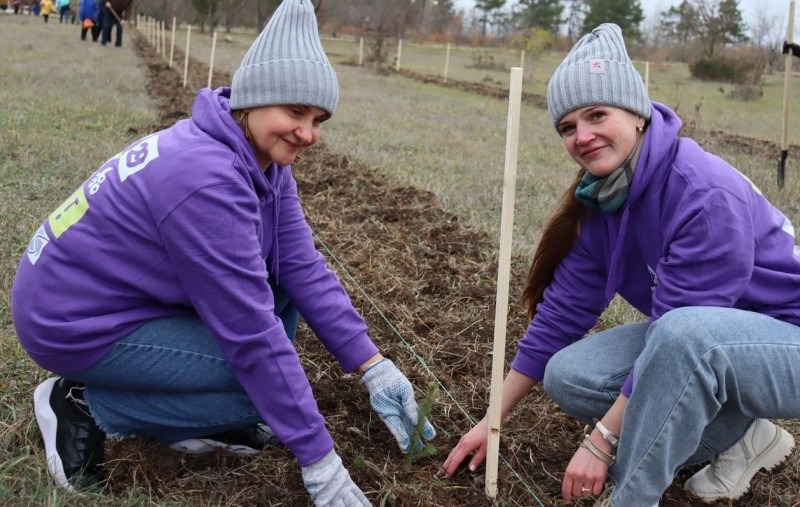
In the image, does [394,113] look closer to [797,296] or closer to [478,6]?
[797,296]

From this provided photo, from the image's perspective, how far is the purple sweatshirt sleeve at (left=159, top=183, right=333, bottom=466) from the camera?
75.0 inches

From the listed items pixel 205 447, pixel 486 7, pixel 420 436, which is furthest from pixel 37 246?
pixel 486 7

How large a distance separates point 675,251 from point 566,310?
562 millimetres

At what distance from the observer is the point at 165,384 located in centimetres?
215

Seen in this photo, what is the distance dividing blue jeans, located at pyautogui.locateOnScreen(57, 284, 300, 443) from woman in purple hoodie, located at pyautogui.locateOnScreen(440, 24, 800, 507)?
72cm

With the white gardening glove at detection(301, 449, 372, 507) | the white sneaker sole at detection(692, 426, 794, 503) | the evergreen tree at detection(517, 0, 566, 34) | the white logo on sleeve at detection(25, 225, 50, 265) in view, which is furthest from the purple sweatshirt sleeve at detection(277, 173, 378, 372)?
the evergreen tree at detection(517, 0, 566, 34)

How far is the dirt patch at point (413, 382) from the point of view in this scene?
2.21 metres

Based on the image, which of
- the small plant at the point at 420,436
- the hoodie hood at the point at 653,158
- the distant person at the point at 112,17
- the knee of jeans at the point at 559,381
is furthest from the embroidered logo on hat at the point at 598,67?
the distant person at the point at 112,17

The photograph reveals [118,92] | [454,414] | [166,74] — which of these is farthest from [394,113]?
[454,414]

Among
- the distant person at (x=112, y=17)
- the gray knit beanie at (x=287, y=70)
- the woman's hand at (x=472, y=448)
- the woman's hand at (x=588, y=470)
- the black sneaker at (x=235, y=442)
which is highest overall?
the distant person at (x=112, y=17)

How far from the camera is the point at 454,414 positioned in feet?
9.06

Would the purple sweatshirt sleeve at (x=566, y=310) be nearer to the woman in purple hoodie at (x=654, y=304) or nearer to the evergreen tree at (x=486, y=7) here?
the woman in purple hoodie at (x=654, y=304)

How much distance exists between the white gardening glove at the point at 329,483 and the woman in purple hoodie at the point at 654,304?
48cm

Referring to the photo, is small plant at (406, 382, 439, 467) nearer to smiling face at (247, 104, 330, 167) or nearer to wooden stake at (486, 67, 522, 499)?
wooden stake at (486, 67, 522, 499)
